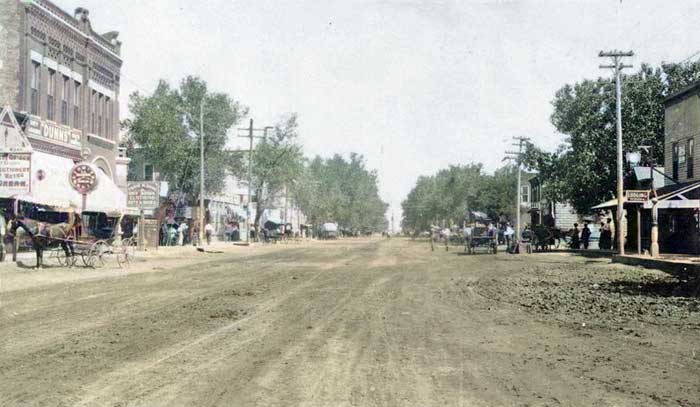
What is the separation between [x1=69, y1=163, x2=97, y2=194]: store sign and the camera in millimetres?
22641

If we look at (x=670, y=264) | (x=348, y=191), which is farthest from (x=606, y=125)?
(x=348, y=191)

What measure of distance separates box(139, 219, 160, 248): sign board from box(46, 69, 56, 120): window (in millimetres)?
7451

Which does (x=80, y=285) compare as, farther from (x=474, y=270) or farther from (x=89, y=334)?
(x=474, y=270)

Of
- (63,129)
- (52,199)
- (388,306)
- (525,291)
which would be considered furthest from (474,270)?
(63,129)

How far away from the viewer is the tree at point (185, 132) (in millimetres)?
50875

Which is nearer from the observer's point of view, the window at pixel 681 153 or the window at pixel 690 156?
the window at pixel 690 156

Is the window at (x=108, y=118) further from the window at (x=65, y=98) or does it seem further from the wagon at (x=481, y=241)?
the wagon at (x=481, y=241)

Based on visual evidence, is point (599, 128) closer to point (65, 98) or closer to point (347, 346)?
point (65, 98)

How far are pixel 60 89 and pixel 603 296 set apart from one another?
2709cm

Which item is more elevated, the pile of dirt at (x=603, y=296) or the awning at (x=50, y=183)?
the awning at (x=50, y=183)

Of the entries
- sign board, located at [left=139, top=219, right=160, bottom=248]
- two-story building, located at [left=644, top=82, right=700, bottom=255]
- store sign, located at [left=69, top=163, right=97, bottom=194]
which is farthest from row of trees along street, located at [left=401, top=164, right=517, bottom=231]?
store sign, located at [left=69, top=163, right=97, bottom=194]

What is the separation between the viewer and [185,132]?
5616cm

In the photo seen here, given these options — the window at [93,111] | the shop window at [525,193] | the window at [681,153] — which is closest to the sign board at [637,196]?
the window at [681,153]

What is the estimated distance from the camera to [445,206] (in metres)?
98.4
